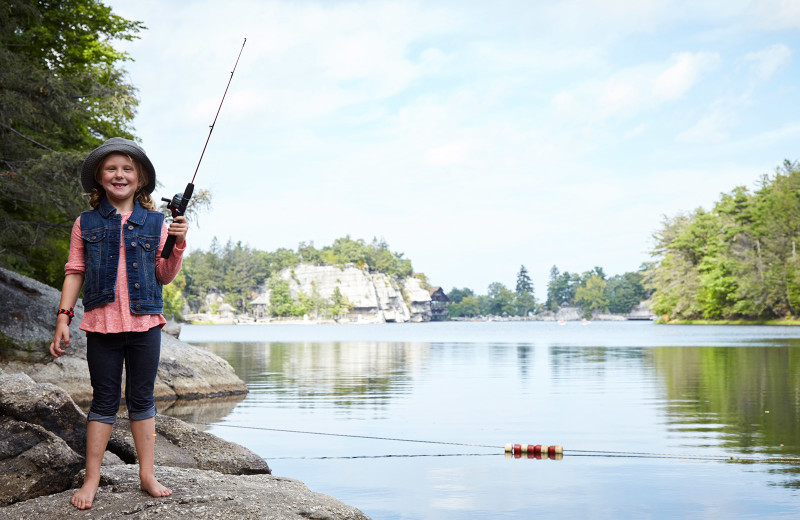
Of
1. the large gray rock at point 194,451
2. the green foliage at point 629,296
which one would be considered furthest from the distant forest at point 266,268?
the large gray rock at point 194,451

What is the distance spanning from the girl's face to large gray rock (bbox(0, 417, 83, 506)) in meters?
1.59

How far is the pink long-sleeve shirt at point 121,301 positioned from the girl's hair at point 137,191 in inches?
6.3

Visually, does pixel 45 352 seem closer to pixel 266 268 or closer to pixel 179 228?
pixel 179 228

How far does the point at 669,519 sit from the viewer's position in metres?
6.42

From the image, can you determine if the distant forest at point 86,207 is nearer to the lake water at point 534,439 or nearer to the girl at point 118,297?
the lake water at point 534,439

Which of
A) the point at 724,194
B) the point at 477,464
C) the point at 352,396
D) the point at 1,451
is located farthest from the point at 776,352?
the point at 724,194

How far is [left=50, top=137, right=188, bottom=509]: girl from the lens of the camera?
4.11 metres

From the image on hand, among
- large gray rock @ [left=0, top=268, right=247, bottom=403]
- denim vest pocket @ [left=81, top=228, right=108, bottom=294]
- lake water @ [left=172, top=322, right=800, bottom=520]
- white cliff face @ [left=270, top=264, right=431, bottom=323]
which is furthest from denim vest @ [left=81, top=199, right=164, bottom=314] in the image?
white cliff face @ [left=270, top=264, right=431, bottom=323]

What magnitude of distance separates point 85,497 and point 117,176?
1.64 meters

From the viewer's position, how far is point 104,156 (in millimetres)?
4297

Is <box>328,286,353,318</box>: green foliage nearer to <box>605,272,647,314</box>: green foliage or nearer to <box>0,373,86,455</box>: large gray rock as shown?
<box>605,272,647,314</box>: green foliage

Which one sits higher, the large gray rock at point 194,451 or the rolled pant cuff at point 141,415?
the rolled pant cuff at point 141,415

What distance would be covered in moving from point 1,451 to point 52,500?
32.1 inches

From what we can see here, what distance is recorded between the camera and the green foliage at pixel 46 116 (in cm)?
1322
